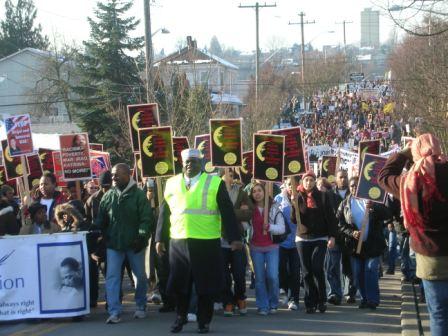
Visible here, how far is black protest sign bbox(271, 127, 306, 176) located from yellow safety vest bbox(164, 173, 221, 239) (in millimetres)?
4136

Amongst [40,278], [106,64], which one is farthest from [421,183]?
[106,64]

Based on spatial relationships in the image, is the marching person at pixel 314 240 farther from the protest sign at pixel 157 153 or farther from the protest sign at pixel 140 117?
the protest sign at pixel 140 117

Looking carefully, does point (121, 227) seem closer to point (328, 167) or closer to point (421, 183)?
point (421, 183)

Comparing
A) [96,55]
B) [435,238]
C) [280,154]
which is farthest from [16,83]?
[435,238]

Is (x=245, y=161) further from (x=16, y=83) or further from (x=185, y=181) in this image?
(x=16, y=83)

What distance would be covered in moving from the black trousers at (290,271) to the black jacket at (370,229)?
715 millimetres

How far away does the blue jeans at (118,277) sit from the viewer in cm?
1128

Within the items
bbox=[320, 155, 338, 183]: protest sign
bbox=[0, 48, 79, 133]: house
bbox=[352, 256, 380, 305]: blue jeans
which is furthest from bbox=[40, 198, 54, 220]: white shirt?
bbox=[0, 48, 79, 133]: house

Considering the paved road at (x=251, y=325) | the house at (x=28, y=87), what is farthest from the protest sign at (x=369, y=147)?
the house at (x=28, y=87)

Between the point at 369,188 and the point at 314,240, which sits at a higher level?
the point at 369,188

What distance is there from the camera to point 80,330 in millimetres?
10805

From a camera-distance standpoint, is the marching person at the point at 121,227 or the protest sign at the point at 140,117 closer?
the marching person at the point at 121,227

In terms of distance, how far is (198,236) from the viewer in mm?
10266

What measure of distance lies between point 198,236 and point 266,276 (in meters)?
2.28
